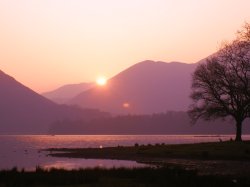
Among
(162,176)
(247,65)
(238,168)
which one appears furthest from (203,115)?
(162,176)

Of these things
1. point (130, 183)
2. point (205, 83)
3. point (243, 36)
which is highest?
point (243, 36)

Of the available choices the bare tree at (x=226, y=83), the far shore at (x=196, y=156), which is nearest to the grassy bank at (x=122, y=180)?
the far shore at (x=196, y=156)

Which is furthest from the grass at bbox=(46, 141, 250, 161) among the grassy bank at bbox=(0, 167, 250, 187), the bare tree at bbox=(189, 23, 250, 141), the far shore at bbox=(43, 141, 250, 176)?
the grassy bank at bbox=(0, 167, 250, 187)

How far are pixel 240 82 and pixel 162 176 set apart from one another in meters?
50.9

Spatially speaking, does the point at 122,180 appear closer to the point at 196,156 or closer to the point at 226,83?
the point at 196,156

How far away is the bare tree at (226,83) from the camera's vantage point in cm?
8438

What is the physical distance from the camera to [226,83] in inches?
3415

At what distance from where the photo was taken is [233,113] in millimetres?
86188

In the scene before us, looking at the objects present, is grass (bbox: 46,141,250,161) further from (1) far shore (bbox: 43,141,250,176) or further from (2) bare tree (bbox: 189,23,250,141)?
(2) bare tree (bbox: 189,23,250,141)

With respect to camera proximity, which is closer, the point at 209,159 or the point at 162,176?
the point at 162,176

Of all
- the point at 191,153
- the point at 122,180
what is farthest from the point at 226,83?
the point at 122,180

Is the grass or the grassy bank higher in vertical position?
the grass

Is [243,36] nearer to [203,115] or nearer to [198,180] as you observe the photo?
[203,115]

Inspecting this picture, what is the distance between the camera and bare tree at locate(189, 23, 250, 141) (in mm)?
84375
